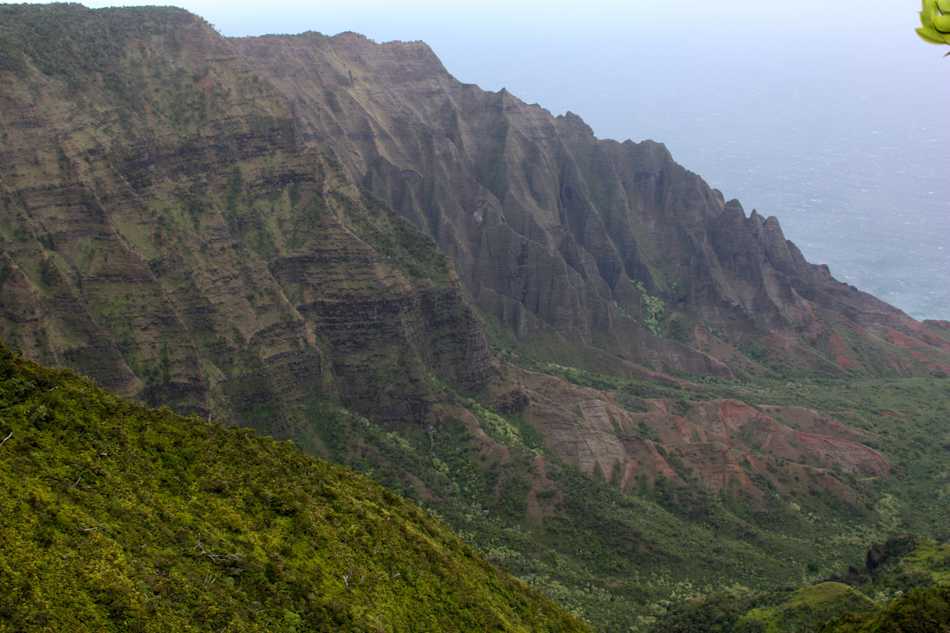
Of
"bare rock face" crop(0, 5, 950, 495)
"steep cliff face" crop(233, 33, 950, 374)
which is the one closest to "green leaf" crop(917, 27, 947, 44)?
"bare rock face" crop(0, 5, 950, 495)

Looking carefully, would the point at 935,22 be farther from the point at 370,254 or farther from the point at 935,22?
the point at 370,254

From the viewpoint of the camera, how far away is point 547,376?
9125cm

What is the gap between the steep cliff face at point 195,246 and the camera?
61.8 m

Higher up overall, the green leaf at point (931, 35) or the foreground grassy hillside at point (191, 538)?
A: the green leaf at point (931, 35)

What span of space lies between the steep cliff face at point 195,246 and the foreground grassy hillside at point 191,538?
87.7 ft

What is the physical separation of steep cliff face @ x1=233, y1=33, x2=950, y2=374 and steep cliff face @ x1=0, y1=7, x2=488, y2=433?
23.8 metres

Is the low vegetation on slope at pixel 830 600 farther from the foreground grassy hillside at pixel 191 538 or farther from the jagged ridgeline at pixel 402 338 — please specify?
the foreground grassy hillside at pixel 191 538

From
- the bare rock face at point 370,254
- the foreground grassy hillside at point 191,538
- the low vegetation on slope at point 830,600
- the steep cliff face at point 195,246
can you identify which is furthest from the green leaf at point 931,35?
the steep cliff face at point 195,246

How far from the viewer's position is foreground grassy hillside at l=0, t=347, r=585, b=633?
71.9 ft

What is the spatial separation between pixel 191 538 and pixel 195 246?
148ft

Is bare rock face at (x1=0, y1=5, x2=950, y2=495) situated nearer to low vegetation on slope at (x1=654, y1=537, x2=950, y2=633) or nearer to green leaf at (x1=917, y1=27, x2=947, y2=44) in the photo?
low vegetation on slope at (x1=654, y1=537, x2=950, y2=633)

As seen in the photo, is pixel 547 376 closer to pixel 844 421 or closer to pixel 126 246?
pixel 844 421

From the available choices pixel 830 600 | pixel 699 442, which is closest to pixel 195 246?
pixel 699 442

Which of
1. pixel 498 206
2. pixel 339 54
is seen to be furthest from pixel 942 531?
pixel 339 54
